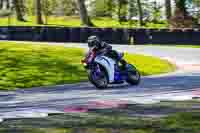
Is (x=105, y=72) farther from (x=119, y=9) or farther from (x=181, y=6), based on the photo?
(x=119, y=9)

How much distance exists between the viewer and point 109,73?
1803cm

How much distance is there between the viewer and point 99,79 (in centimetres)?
1781

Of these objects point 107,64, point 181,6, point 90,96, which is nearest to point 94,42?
point 107,64

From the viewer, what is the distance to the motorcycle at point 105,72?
17828 millimetres

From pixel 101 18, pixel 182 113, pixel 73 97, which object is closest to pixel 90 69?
pixel 73 97

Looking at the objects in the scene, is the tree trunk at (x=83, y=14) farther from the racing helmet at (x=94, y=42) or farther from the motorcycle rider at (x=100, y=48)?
the racing helmet at (x=94, y=42)

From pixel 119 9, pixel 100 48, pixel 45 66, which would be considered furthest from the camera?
pixel 119 9

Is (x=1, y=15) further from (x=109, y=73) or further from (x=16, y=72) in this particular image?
(x=109, y=73)

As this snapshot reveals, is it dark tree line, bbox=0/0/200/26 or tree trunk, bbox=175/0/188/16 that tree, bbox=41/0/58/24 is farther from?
tree trunk, bbox=175/0/188/16

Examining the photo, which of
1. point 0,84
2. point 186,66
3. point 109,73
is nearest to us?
point 109,73

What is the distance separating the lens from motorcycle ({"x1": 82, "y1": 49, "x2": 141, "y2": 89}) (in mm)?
17828

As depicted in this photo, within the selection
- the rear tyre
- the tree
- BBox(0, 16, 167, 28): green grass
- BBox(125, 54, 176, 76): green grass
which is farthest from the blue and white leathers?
the tree

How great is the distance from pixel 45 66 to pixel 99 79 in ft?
20.7

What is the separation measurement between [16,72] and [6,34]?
19.8 meters
